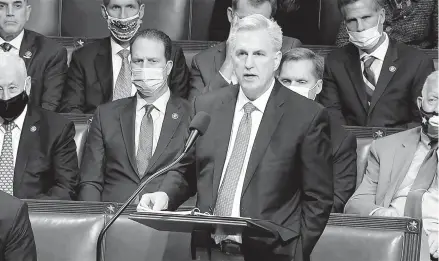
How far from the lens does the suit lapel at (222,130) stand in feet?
8.17

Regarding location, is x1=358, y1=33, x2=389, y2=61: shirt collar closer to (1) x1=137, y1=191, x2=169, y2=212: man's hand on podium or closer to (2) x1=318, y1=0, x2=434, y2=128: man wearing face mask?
(2) x1=318, y1=0, x2=434, y2=128: man wearing face mask

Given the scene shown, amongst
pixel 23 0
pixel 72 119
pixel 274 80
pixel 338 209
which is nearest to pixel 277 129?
pixel 274 80

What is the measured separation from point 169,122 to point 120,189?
0.30 meters

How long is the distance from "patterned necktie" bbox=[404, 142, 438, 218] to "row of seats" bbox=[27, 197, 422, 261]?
16.1 inches

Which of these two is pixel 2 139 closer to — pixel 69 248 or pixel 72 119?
pixel 72 119

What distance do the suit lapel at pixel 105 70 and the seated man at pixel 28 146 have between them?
0.54 m

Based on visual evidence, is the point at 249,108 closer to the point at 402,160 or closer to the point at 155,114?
the point at 402,160

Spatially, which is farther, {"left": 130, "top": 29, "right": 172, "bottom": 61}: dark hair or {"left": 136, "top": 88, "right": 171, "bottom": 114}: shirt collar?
{"left": 130, "top": 29, "right": 172, "bottom": 61}: dark hair

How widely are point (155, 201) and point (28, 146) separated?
1186 millimetres

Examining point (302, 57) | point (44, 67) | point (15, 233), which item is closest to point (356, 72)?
point (302, 57)

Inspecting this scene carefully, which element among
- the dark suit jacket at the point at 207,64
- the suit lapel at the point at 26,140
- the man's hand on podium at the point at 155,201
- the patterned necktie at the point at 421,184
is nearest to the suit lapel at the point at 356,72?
the dark suit jacket at the point at 207,64

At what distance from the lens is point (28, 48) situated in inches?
161

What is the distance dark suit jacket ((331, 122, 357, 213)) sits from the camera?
3.40m

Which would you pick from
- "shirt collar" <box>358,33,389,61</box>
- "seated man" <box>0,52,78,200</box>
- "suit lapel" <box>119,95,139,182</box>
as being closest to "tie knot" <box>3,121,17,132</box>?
"seated man" <box>0,52,78,200</box>
